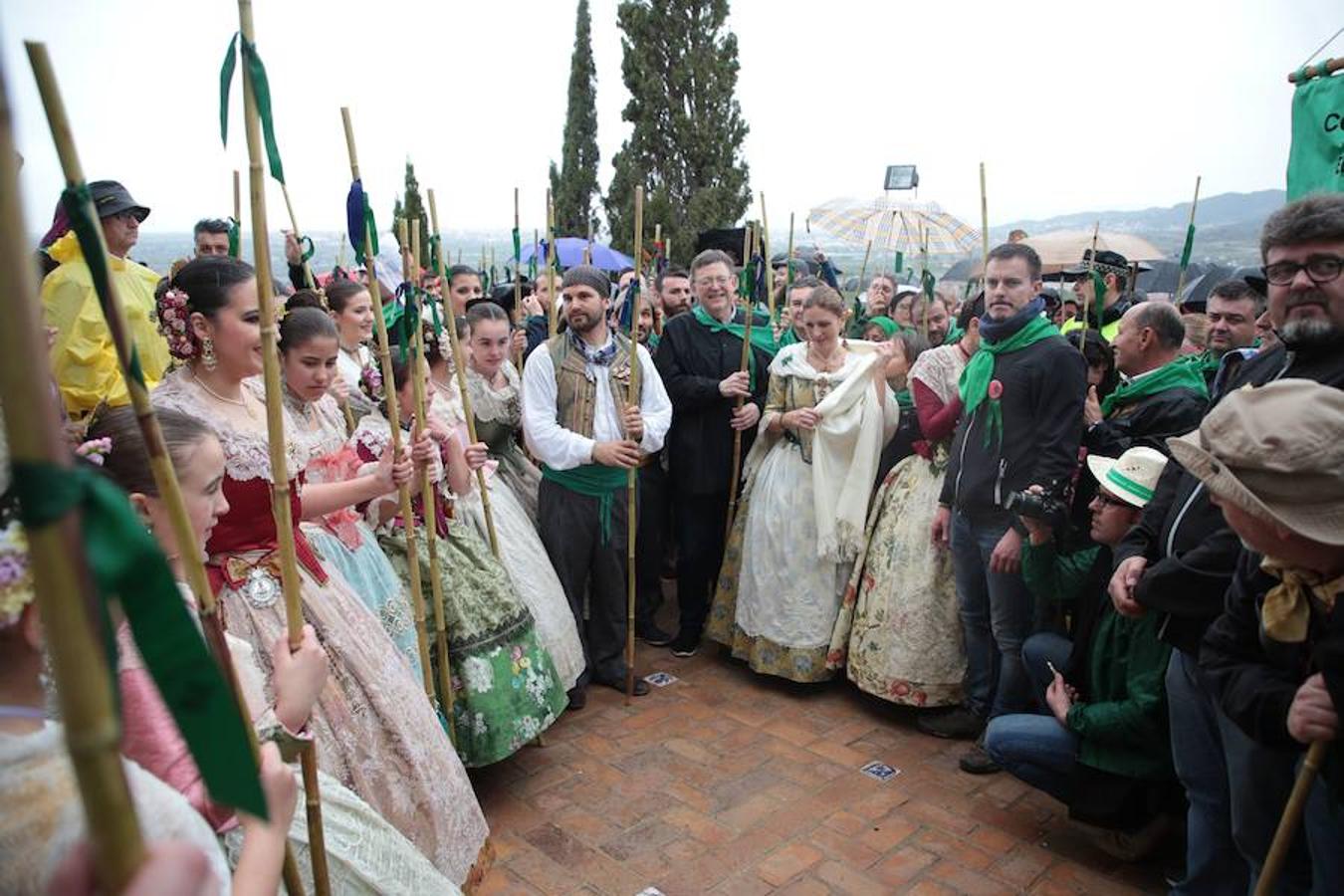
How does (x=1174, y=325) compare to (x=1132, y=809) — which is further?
(x=1174, y=325)

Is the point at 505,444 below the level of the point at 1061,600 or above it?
above

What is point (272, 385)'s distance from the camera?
127 cm

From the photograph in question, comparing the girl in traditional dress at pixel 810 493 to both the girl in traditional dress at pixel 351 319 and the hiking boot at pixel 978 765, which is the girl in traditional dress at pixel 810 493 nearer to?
the hiking boot at pixel 978 765

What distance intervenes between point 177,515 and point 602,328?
2.90 meters

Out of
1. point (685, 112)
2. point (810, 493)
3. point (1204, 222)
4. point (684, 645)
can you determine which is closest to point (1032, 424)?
point (810, 493)

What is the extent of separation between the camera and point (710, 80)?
18.0 meters

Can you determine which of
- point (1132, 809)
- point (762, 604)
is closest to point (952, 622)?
point (762, 604)

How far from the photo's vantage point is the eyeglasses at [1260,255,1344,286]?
1.90 m

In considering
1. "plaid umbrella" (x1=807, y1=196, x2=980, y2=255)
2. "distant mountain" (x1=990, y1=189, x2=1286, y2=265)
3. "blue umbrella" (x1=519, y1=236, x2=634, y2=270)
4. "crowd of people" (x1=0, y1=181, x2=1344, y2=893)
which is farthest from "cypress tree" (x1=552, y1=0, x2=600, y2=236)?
"crowd of people" (x1=0, y1=181, x2=1344, y2=893)

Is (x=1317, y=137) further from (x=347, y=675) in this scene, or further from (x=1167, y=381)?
(x=347, y=675)

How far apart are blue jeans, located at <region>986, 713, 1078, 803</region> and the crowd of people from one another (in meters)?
0.01

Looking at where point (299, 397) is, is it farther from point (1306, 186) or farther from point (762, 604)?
point (1306, 186)

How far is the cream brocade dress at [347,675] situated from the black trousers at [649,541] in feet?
7.07

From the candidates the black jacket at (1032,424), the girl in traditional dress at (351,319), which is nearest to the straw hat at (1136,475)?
the black jacket at (1032,424)
